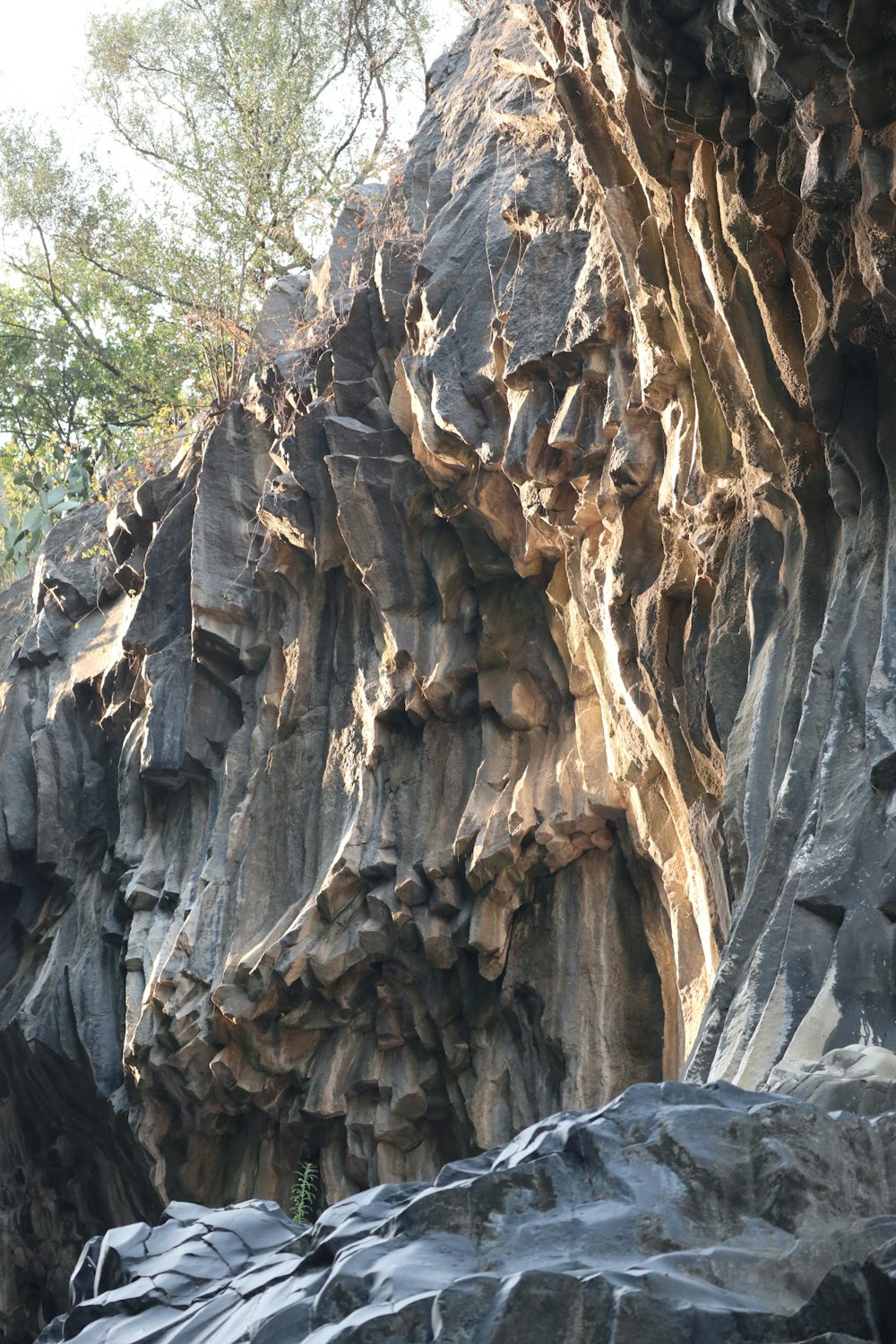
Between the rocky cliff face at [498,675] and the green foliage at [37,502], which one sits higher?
the green foliage at [37,502]

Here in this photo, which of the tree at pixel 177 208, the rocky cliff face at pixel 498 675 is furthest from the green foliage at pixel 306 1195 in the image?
the tree at pixel 177 208

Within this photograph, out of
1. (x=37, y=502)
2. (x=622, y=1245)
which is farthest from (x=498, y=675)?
(x=37, y=502)

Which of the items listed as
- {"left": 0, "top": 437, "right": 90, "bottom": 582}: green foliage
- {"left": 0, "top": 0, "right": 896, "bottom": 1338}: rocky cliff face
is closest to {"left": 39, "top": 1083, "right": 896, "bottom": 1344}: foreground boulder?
{"left": 0, "top": 0, "right": 896, "bottom": 1338}: rocky cliff face

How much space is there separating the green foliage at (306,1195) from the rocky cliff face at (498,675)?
7.3 inches

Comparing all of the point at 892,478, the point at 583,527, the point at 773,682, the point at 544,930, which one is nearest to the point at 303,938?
the point at 544,930

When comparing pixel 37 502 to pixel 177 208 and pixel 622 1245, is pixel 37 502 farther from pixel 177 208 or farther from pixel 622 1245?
pixel 622 1245

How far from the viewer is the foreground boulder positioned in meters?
3.60

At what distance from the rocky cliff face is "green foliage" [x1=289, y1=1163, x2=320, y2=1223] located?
0.19 m

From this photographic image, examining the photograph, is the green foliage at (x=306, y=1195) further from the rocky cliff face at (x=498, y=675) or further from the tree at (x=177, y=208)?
the tree at (x=177, y=208)

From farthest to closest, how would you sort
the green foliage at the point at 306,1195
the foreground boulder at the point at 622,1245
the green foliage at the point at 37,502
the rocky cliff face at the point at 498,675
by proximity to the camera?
the green foliage at the point at 37,502 → the green foliage at the point at 306,1195 → the rocky cliff face at the point at 498,675 → the foreground boulder at the point at 622,1245

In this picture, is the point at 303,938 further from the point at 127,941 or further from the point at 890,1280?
the point at 890,1280

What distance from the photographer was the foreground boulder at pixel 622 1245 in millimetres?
3596

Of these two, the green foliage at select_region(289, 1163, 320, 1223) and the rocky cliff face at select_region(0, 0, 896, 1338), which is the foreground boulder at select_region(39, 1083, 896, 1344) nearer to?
the rocky cliff face at select_region(0, 0, 896, 1338)

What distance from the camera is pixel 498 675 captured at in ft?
36.6
